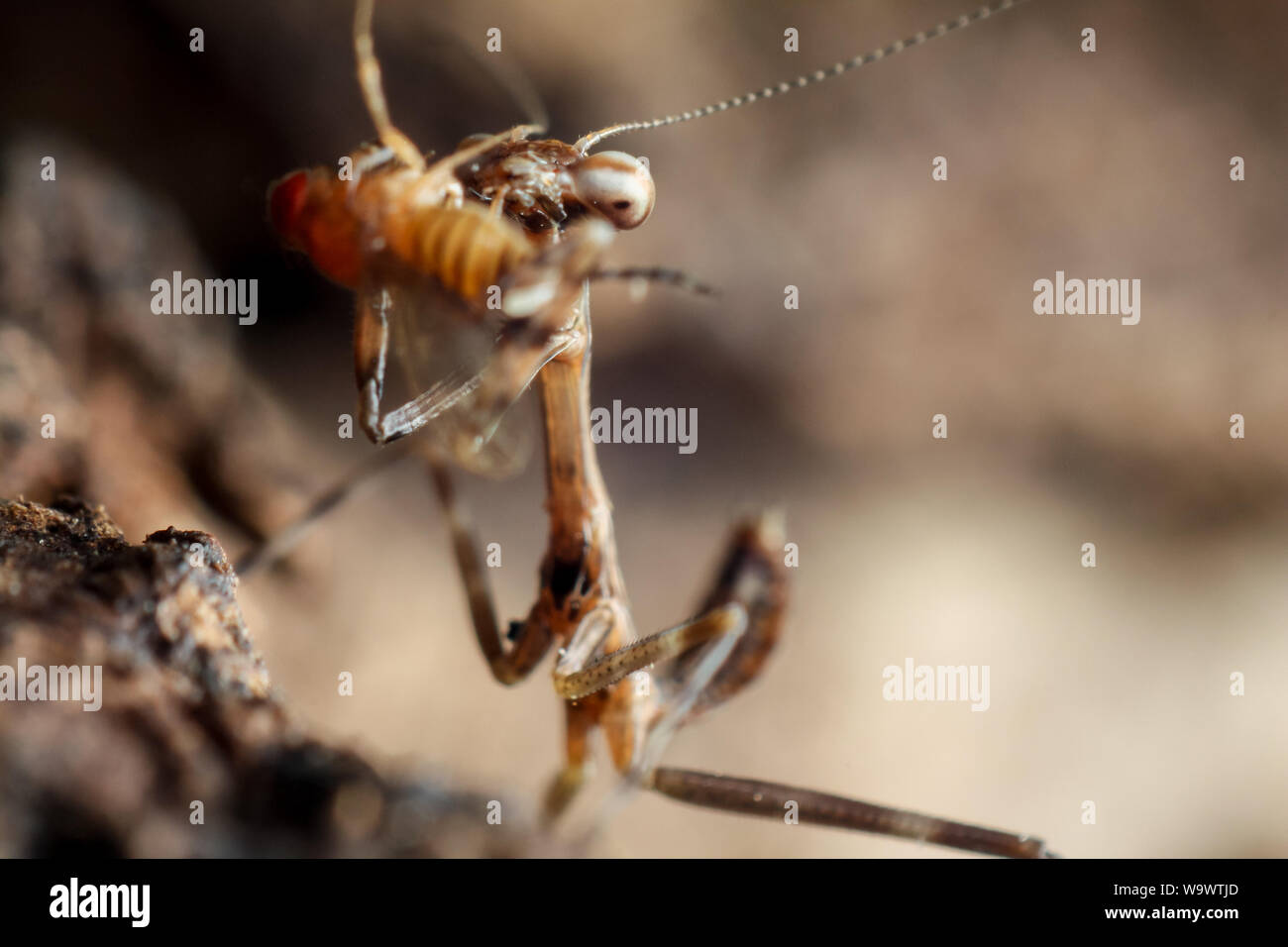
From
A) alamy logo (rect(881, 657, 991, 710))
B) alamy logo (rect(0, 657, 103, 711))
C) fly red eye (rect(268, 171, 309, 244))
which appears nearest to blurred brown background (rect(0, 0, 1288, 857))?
alamy logo (rect(881, 657, 991, 710))

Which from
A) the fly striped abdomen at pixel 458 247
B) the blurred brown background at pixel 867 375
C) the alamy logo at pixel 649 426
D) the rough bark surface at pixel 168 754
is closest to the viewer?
the rough bark surface at pixel 168 754

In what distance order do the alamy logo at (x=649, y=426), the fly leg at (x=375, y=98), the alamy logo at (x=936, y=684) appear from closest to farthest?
1. the fly leg at (x=375, y=98)
2. the alamy logo at (x=936, y=684)
3. the alamy logo at (x=649, y=426)

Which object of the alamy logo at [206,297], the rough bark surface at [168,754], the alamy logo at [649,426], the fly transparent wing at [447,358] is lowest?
the rough bark surface at [168,754]

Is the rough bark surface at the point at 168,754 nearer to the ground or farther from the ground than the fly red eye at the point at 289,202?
nearer to the ground

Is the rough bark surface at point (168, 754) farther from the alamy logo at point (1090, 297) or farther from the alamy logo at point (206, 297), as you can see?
the alamy logo at point (1090, 297)
